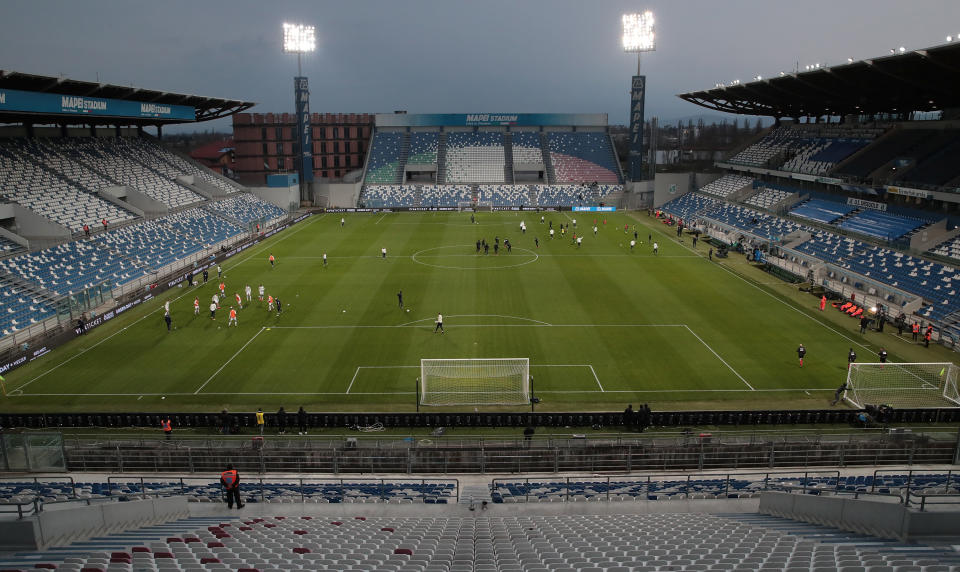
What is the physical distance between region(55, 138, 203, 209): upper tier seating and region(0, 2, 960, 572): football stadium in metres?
0.42

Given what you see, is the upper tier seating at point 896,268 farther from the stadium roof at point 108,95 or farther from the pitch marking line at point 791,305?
the stadium roof at point 108,95

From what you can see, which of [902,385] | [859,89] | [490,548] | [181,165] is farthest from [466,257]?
[490,548]

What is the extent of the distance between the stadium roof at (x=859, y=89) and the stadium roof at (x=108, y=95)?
51466 mm

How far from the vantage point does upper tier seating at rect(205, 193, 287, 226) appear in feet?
196

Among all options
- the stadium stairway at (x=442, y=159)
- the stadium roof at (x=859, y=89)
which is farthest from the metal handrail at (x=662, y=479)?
the stadium stairway at (x=442, y=159)

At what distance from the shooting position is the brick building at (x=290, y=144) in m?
83.4

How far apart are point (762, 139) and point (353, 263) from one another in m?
49.3

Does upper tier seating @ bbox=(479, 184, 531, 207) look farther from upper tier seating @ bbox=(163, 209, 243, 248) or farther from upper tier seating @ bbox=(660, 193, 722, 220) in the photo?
upper tier seating @ bbox=(163, 209, 243, 248)

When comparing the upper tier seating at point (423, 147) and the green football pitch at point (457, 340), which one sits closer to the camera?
the green football pitch at point (457, 340)

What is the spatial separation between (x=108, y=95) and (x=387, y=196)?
34.5 meters

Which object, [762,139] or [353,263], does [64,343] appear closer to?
[353,263]

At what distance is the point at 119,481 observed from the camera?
15.7m

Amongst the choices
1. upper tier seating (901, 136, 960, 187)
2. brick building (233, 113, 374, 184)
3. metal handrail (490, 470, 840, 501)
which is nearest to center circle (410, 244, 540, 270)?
upper tier seating (901, 136, 960, 187)

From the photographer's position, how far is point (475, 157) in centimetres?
8931
